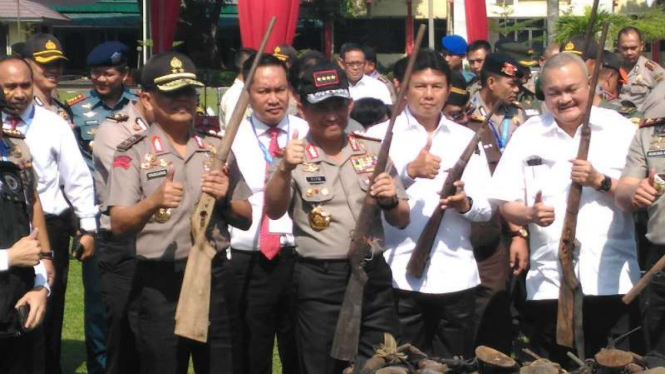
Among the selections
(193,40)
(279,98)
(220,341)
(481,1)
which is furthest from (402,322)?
(193,40)

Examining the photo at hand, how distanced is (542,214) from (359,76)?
6.70 meters

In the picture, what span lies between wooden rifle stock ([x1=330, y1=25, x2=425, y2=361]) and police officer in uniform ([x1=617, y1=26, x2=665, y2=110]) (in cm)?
651

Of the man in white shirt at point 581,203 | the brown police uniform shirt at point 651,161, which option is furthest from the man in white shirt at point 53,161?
the brown police uniform shirt at point 651,161

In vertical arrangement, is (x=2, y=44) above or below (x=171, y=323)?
above

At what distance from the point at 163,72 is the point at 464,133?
5.09 feet

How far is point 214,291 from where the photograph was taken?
5.59 m

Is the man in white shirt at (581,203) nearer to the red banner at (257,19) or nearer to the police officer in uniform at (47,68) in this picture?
the police officer in uniform at (47,68)

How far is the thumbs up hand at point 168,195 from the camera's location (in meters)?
5.11

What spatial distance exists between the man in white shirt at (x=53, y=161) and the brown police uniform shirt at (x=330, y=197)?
1.61 metres

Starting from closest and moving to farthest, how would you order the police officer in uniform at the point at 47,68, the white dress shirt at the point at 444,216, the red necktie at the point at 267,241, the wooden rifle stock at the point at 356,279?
the wooden rifle stock at the point at 356,279 → the white dress shirt at the point at 444,216 → the red necktie at the point at 267,241 → the police officer in uniform at the point at 47,68

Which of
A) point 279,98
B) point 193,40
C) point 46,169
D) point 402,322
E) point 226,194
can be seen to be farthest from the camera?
point 193,40

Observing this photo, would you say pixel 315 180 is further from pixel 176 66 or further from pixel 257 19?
pixel 257 19

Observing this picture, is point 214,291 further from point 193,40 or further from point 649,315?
point 193,40

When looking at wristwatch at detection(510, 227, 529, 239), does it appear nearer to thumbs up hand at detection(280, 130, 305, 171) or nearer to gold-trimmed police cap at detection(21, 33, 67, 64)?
thumbs up hand at detection(280, 130, 305, 171)
